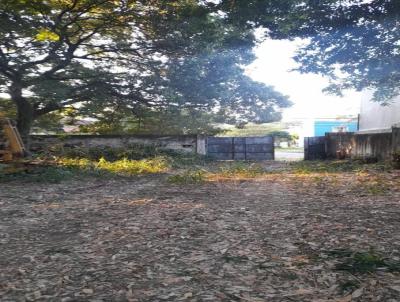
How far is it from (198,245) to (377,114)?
715 inches

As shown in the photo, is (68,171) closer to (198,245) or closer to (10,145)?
(10,145)

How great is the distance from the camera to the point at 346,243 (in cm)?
423

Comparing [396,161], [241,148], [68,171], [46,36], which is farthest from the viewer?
[241,148]

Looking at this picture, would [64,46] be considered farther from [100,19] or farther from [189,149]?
[189,149]

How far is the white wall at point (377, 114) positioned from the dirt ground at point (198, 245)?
1143cm

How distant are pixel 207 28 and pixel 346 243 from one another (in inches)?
351

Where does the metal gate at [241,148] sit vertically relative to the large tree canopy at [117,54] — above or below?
below

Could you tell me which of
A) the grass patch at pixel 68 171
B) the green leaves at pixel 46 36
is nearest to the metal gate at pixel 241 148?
the grass patch at pixel 68 171

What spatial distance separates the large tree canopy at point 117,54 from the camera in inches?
483

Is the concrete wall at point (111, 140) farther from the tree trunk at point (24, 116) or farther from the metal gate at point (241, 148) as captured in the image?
the metal gate at point (241, 148)

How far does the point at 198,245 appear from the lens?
173 inches

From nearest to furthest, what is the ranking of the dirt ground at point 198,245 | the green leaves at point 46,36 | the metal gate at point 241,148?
the dirt ground at point 198,245, the green leaves at point 46,36, the metal gate at point 241,148

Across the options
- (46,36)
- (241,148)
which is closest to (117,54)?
(46,36)

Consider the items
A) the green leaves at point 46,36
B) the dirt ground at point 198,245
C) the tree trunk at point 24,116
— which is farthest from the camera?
the tree trunk at point 24,116
